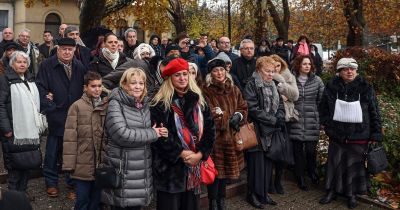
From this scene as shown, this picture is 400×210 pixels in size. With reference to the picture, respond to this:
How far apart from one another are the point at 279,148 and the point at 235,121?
1.12 m

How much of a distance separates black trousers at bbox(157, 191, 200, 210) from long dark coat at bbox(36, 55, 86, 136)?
1.94 m

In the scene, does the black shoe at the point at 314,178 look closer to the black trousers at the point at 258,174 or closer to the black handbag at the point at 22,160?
the black trousers at the point at 258,174

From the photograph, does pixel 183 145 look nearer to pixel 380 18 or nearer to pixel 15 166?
pixel 15 166

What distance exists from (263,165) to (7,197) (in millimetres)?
4370

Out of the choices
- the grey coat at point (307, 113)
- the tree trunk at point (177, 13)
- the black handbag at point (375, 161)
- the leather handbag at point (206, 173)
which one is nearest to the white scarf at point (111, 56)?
the leather handbag at point (206, 173)

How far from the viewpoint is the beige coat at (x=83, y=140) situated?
484cm

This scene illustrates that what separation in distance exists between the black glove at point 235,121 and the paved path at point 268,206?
1.29 metres

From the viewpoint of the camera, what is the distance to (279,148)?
6270 millimetres

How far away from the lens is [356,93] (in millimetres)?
6020

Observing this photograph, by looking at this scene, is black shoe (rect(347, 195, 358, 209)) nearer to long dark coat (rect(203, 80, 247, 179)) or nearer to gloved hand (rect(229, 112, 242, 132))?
long dark coat (rect(203, 80, 247, 179))

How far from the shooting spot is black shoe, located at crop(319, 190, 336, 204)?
6.39m

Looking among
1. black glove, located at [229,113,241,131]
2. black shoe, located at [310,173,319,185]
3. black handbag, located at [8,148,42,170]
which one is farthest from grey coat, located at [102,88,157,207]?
black shoe, located at [310,173,319,185]

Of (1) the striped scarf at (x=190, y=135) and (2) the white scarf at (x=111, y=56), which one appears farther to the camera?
(2) the white scarf at (x=111, y=56)

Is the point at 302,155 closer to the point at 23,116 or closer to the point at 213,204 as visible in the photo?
the point at 213,204
